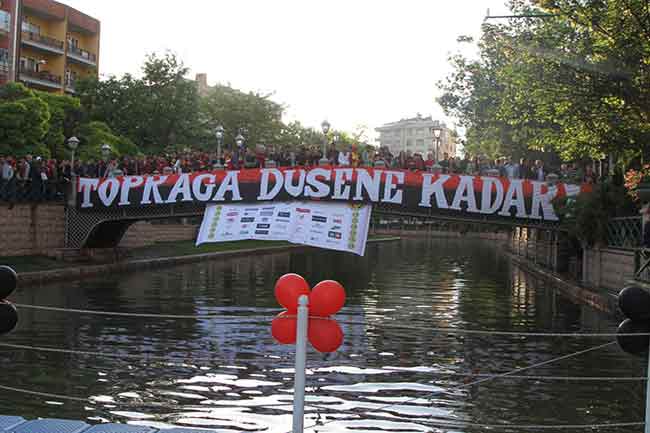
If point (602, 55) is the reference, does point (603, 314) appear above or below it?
below

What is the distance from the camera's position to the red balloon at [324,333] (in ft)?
18.0

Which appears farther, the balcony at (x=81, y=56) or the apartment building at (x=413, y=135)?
the apartment building at (x=413, y=135)

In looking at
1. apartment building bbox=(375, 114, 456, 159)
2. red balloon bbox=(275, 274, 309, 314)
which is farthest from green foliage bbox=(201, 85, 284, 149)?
apartment building bbox=(375, 114, 456, 159)

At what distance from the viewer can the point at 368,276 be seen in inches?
1345

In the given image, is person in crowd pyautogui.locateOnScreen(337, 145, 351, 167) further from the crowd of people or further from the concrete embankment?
the concrete embankment

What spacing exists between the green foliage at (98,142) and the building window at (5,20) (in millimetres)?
10084

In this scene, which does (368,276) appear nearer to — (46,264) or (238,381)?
(46,264)

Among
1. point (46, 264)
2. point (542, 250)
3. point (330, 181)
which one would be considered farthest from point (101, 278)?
point (542, 250)

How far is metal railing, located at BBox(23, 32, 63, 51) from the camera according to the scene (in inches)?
2351

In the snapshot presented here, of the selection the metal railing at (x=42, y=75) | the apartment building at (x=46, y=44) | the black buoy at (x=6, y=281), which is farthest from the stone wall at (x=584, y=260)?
the metal railing at (x=42, y=75)

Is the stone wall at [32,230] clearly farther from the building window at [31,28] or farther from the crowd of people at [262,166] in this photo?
the building window at [31,28]

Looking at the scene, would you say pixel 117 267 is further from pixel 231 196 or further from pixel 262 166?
pixel 262 166

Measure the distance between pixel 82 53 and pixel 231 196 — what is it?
4310cm

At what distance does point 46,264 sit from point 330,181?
1122 centimetres
